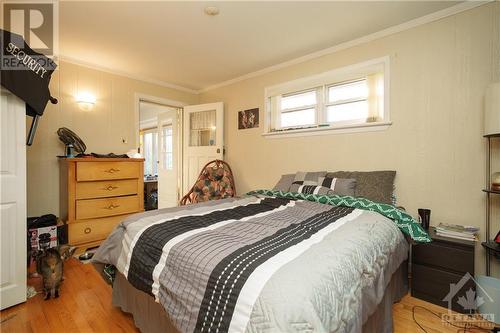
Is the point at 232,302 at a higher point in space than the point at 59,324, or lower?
higher

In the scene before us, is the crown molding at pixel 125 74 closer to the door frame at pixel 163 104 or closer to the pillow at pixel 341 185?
the door frame at pixel 163 104

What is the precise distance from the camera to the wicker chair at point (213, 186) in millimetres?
3351

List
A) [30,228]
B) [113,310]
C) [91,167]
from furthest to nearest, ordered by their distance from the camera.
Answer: [91,167] → [30,228] → [113,310]

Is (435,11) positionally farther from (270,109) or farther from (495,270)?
(495,270)

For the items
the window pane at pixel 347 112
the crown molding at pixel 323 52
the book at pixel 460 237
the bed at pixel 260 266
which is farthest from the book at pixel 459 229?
the crown molding at pixel 323 52

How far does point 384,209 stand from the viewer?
1.75 meters

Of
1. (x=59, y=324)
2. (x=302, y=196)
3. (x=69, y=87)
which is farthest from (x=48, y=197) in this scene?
(x=302, y=196)

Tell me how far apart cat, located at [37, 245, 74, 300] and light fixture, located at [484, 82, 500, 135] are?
343 centimetres

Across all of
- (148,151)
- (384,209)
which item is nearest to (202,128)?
(384,209)

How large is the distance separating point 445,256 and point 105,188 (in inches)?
137

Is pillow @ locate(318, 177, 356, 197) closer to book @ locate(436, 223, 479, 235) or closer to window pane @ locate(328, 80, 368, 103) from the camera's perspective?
book @ locate(436, 223, 479, 235)

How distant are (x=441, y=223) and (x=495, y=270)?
486 mm

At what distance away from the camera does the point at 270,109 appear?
11.1 ft

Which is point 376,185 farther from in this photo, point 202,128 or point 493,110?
point 202,128
